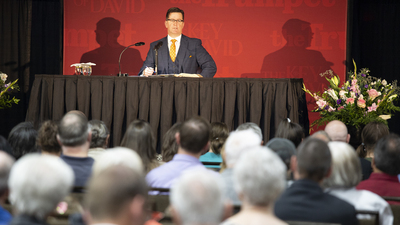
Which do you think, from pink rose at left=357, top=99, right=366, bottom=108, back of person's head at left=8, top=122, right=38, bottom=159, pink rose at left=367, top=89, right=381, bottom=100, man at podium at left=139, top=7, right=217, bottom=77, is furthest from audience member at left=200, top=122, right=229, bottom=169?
man at podium at left=139, top=7, right=217, bottom=77

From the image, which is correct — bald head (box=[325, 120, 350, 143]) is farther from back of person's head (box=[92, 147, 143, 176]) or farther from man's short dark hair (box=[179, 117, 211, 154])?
back of person's head (box=[92, 147, 143, 176])

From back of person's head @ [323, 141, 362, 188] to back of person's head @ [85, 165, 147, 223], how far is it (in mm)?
1121

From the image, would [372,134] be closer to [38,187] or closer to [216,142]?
[216,142]

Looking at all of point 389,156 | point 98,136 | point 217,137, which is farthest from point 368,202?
point 98,136

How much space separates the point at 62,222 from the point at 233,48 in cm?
559

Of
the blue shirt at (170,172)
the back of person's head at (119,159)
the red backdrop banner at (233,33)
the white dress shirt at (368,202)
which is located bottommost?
the white dress shirt at (368,202)

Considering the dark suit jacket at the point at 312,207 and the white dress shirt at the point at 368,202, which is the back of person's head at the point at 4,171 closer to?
the dark suit jacket at the point at 312,207

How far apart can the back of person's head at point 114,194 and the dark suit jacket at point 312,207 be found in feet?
2.58

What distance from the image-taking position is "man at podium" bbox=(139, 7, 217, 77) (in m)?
5.83

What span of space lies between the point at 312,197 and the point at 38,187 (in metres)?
1.06

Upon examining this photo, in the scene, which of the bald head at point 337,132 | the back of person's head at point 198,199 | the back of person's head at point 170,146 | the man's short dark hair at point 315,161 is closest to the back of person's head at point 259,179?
the back of person's head at point 198,199

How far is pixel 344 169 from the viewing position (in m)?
2.08

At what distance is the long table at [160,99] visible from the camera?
4.73m

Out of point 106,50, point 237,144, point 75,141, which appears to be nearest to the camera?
point 237,144
